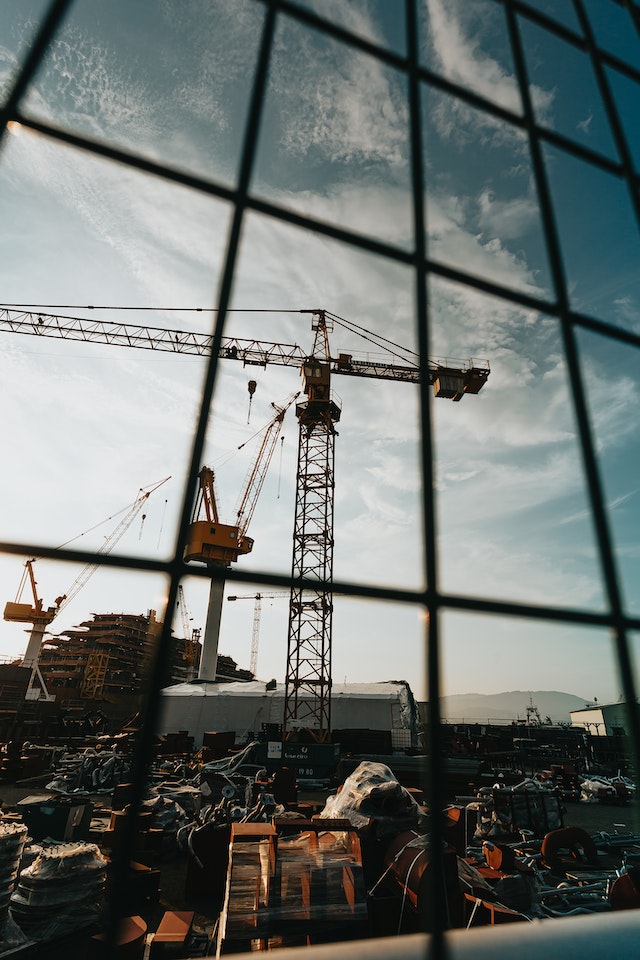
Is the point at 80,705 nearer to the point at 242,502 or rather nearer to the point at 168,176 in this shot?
the point at 242,502

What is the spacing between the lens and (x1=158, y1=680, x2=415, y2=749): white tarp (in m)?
24.4

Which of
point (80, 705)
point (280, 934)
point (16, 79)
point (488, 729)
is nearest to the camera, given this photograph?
point (16, 79)

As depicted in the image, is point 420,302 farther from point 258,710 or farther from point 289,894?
point 258,710

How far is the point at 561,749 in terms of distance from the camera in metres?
23.5

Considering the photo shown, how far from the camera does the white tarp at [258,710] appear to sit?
2437 cm

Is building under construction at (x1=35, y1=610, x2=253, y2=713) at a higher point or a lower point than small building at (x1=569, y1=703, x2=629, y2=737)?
higher

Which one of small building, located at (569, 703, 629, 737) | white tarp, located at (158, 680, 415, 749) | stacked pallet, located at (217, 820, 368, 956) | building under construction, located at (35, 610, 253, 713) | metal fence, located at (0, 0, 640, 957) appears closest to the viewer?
metal fence, located at (0, 0, 640, 957)

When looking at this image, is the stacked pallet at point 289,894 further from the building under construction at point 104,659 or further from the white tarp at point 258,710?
the building under construction at point 104,659

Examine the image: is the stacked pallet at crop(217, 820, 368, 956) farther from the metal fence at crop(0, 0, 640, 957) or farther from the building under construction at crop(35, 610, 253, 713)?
the building under construction at crop(35, 610, 253, 713)

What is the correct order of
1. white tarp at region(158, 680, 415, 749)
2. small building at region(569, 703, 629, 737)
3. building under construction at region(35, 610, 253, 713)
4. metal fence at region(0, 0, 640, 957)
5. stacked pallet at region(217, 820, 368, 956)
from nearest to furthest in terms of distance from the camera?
metal fence at region(0, 0, 640, 957), stacked pallet at region(217, 820, 368, 956), white tarp at region(158, 680, 415, 749), small building at region(569, 703, 629, 737), building under construction at region(35, 610, 253, 713)

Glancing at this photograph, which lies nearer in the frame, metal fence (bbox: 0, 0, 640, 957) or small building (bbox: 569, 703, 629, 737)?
metal fence (bbox: 0, 0, 640, 957)

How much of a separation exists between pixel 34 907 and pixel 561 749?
2546 centimetres

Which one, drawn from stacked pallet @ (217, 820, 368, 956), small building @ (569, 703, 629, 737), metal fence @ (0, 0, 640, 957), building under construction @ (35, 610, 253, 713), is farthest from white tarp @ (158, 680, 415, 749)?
building under construction @ (35, 610, 253, 713)

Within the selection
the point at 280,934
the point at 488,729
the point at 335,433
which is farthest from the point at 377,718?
the point at 280,934
